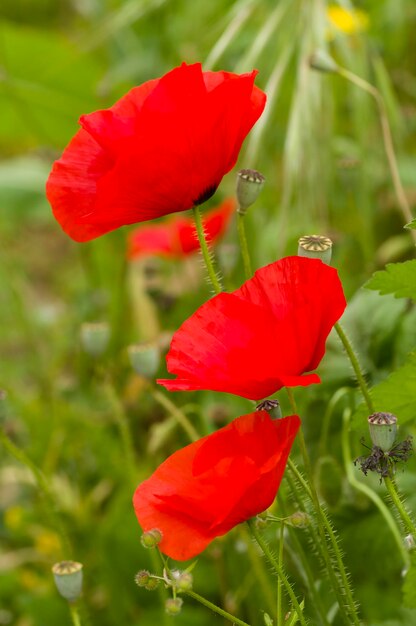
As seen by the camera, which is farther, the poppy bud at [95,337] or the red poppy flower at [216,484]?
the poppy bud at [95,337]

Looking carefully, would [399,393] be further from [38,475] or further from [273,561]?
[38,475]

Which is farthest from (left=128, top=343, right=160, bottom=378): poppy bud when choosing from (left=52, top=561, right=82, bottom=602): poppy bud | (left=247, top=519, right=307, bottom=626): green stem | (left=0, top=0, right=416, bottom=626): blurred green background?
(left=247, top=519, right=307, bottom=626): green stem

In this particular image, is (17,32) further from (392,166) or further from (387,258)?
(392,166)

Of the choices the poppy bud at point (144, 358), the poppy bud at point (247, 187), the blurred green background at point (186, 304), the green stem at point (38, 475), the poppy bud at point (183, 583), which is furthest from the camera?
the blurred green background at point (186, 304)

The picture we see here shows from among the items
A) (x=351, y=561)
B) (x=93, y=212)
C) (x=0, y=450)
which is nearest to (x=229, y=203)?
(x=0, y=450)

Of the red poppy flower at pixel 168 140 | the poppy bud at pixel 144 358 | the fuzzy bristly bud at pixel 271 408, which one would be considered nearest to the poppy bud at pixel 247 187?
the red poppy flower at pixel 168 140

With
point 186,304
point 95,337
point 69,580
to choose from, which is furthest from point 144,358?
point 186,304

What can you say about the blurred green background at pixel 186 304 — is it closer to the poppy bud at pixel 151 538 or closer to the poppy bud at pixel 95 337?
the poppy bud at pixel 95 337
